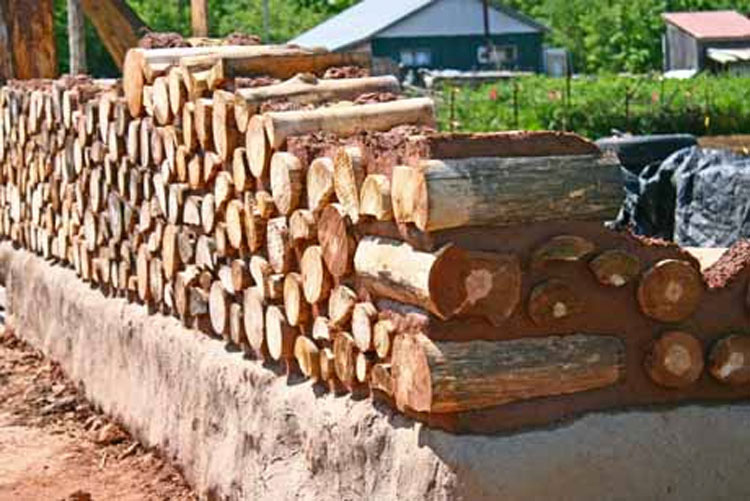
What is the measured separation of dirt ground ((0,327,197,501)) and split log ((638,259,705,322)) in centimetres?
272

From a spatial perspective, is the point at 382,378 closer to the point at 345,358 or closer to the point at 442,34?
the point at 345,358

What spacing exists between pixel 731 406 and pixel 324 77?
258cm

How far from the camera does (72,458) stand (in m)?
8.05

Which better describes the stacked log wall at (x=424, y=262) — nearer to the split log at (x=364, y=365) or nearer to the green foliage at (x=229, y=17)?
the split log at (x=364, y=365)

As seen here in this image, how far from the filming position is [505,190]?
491 cm

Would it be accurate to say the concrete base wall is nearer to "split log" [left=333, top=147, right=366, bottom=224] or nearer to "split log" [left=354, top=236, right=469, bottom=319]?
"split log" [left=354, top=236, right=469, bottom=319]

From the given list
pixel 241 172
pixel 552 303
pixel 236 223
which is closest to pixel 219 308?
pixel 236 223

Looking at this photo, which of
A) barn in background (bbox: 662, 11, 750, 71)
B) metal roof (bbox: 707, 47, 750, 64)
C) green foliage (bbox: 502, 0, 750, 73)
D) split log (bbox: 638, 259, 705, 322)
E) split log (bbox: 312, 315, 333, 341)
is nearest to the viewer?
split log (bbox: 638, 259, 705, 322)

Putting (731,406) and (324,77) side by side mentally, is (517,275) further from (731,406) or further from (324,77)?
(324,77)

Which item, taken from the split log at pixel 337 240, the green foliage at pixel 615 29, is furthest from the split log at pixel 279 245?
the green foliage at pixel 615 29

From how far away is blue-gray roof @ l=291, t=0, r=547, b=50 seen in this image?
195 feet

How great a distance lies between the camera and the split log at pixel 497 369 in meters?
4.90

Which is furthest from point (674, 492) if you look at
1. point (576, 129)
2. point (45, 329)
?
point (576, 129)

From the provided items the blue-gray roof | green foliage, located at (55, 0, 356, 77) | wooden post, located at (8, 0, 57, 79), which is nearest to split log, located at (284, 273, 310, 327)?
wooden post, located at (8, 0, 57, 79)
